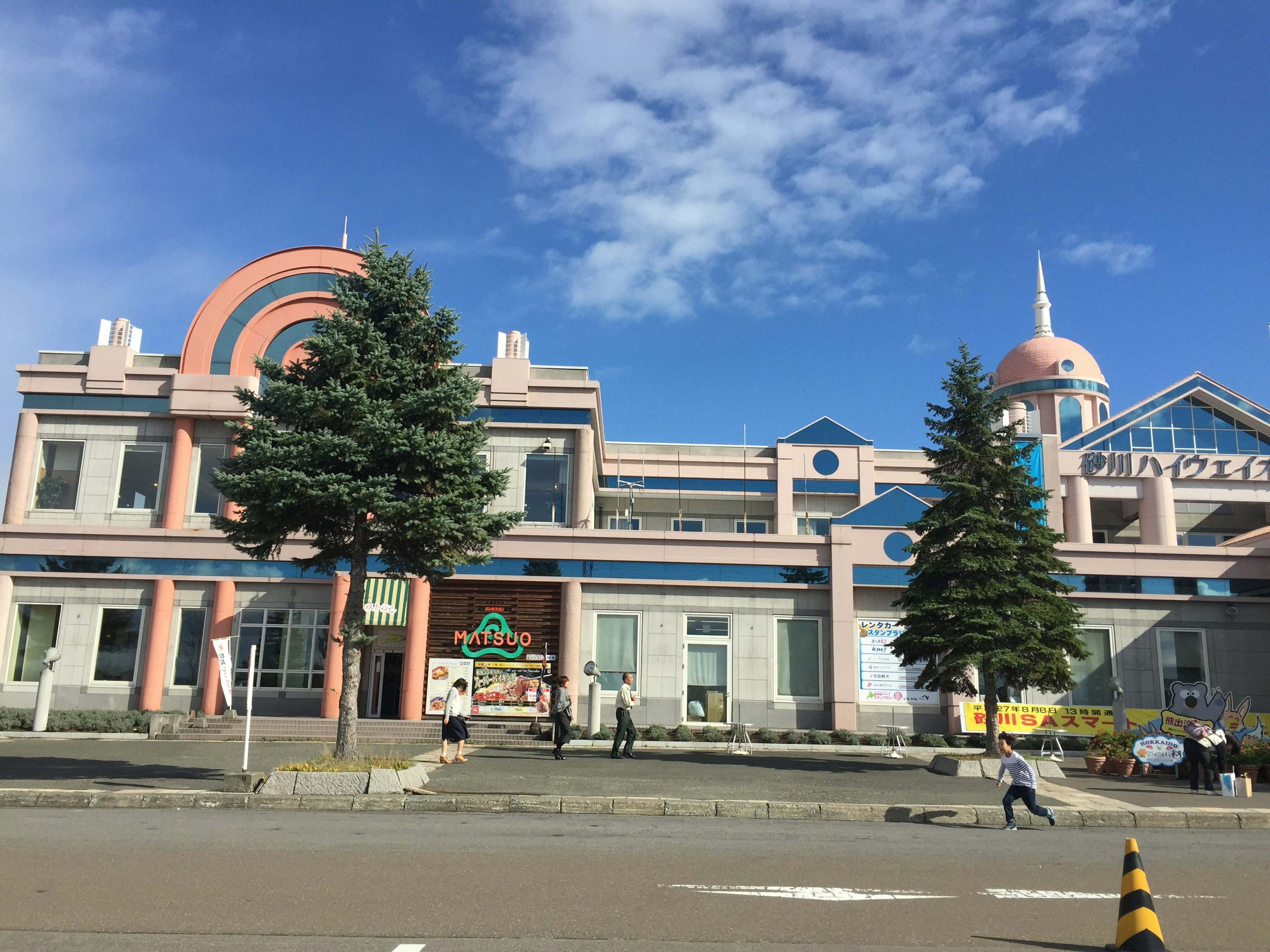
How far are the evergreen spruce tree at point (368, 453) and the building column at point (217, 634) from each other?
41.0ft

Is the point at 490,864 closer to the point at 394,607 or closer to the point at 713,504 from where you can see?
the point at 394,607

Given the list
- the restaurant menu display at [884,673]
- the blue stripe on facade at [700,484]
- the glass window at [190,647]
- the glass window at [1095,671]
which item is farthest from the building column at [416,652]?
the glass window at [1095,671]

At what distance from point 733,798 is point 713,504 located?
28.2m

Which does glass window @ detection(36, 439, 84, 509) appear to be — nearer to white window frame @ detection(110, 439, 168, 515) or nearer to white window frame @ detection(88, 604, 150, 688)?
white window frame @ detection(110, 439, 168, 515)

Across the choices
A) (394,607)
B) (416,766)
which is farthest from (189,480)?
(416,766)

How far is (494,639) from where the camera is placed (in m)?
27.5

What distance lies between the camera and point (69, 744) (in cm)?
2109

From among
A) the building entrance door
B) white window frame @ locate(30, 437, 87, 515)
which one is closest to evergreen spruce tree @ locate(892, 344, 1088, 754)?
the building entrance door

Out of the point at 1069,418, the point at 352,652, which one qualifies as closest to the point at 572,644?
the point at 352,652

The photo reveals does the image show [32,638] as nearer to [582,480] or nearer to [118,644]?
[118,644]

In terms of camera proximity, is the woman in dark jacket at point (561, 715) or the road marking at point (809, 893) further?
the woman in dark jacket at point (561, 715)

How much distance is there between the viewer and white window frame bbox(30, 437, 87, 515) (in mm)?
28812

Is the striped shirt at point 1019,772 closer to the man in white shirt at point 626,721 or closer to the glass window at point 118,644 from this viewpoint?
the man in white shirt at point 626,721

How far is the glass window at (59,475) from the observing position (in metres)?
29.0
